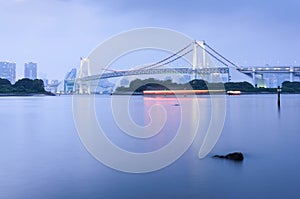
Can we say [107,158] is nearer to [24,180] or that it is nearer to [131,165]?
[131,165]

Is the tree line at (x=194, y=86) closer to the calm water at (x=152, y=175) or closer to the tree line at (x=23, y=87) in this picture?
the tree line at (x=23, y=87)

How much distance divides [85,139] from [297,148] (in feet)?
14.9

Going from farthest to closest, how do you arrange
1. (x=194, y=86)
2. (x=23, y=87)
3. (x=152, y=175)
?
1. (x=23, y=87)
2. (x=194, y=86)
3. (x=152, y=175)

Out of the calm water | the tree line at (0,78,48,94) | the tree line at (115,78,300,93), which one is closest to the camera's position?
the calm water

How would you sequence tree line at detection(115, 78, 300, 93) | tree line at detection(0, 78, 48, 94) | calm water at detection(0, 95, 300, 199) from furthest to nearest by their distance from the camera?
1. tree line at detection(0, 78, 48, 94)
2. tree line at detection(115, 78, 300, 93)
3. calm water at detection(0, 95, 300, 199)

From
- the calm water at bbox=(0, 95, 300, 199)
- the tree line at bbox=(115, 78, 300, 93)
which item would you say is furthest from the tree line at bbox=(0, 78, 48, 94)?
the calm water at bbox=(0, 95, 300, 199)

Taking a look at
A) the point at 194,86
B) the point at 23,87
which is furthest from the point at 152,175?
the point at 23,87

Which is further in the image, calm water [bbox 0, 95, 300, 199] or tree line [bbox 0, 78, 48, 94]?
tree line [bbox 0, 78, 48, 94]

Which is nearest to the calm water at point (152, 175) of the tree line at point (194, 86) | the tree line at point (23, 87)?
the tree line at point (194, 86)

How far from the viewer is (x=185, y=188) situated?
4.10m

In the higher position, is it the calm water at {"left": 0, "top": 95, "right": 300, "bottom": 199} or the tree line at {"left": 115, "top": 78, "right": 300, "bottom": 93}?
the tree line at {"left": 115, "top": 78, "right": 300, "bottom": 93}

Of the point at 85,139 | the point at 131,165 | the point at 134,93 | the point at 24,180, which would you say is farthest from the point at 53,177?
the point at 134,93

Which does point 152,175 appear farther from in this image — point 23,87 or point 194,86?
point 23,87

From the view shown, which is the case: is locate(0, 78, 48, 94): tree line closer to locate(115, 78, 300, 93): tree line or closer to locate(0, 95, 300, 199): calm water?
locate(115, 78, 300, 93): tree line
